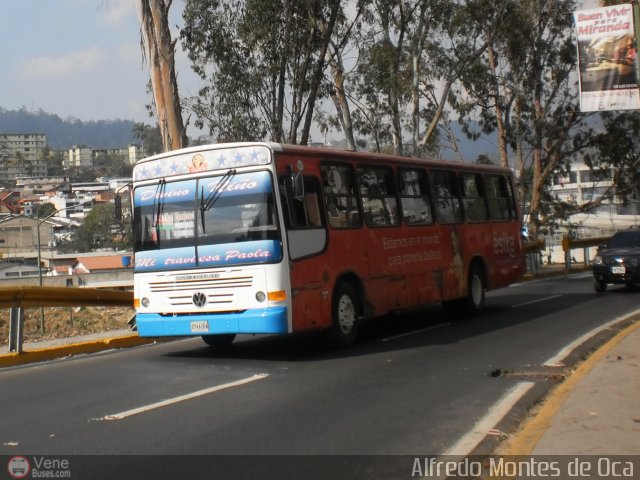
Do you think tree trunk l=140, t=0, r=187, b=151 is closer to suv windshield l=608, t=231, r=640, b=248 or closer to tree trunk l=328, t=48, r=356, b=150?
tree trunk l=328, t=48, r=356, b=150

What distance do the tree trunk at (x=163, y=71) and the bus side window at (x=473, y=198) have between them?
24.5 feet

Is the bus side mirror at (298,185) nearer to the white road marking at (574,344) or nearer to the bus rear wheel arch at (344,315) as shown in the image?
the bus rear wheel arch at (344,315)

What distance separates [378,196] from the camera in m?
14.4

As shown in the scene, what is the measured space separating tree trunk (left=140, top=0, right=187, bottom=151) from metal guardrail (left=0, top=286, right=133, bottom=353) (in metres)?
6.71

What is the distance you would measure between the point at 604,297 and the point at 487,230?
4.94 meters

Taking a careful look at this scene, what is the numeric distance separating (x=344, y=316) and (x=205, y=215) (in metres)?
2.69

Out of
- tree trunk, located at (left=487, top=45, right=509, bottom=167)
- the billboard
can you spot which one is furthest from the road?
tree trunk, located at (left=487, top=45, right=509, bottom=167)

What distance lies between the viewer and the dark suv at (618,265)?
22.7 metres

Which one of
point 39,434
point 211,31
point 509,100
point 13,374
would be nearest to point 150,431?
point 39,434

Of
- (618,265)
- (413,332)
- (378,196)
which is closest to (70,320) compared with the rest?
(413,332)

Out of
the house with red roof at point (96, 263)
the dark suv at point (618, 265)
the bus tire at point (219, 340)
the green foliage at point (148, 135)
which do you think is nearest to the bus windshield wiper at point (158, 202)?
the bus tire at point (219, 340)

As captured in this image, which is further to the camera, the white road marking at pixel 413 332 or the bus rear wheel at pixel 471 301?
the bus rear wheel at pixel 471 301

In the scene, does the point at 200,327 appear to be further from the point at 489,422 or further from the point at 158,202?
the point at 489,422

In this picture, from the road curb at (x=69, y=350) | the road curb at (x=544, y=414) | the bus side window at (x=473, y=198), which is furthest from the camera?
the bus side window at (x=473, y=198)
